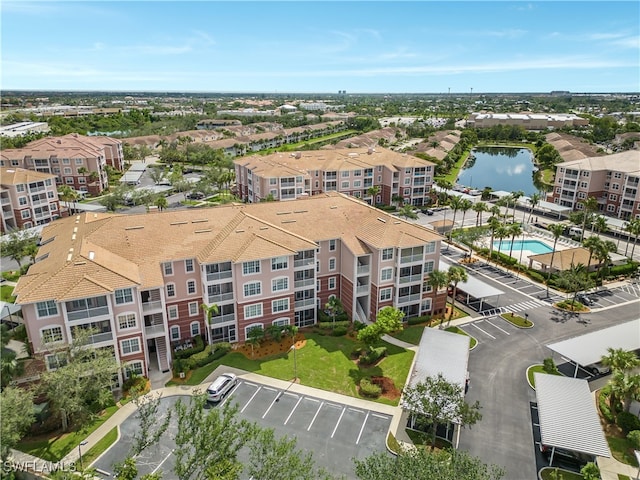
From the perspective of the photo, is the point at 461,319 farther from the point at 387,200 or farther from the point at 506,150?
the point at 506,150

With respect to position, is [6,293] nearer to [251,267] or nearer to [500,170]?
[251,267]

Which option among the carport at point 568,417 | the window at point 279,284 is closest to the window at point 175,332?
the window at point 279,284

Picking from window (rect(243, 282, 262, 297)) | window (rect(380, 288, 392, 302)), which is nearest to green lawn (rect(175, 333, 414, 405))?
window (rect(380, 288, 392, 302))

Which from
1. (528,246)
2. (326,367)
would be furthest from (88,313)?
(528,246)

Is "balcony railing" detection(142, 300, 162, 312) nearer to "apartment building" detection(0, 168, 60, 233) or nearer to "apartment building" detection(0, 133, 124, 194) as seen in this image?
"apartment building" detection(0, 168, 60, 233)

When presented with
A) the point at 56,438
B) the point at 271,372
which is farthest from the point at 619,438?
the point at 56,438

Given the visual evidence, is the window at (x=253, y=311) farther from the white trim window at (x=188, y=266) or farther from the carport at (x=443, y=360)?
the carport at (x=443, y=360)
